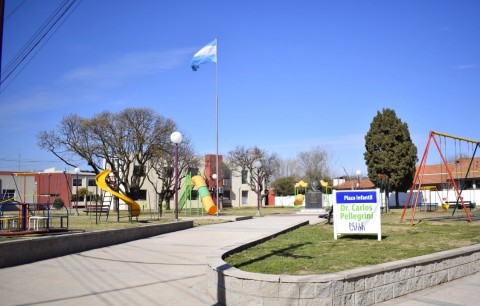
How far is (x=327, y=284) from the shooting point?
5.98 meters

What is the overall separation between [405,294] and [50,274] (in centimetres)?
656

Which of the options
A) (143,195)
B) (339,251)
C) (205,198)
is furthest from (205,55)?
(143,195)

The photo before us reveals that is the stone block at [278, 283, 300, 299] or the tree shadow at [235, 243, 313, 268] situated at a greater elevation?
the stone block at [278, 283, 300, 299]

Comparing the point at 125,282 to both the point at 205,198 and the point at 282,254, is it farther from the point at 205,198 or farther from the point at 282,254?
the point at 205,198

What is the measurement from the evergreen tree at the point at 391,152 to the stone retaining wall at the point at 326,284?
1398 inches

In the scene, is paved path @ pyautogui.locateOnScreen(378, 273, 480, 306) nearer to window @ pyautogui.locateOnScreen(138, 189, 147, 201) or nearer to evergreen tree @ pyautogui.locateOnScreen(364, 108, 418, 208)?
evergreen tree @ pyautogui.locateOnScreen(364, 108, 418, 208)

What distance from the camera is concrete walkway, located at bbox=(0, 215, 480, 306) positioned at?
264 inches

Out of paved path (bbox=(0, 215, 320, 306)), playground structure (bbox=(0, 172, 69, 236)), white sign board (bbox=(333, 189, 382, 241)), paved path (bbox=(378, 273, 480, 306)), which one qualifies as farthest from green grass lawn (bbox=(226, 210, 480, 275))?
playground structure (bbox=(0, 172, 69, 236))

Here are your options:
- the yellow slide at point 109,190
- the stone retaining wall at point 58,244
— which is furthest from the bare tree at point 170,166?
the stone retaining wall at point 58,244

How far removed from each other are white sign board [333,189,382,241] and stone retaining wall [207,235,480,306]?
4.03 metres

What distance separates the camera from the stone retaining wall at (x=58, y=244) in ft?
31.4

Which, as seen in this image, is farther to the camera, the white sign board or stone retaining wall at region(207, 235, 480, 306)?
the white sign board

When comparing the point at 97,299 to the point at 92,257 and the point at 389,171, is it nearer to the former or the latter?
the point at 92,257

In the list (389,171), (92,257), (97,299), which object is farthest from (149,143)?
(97,299)
